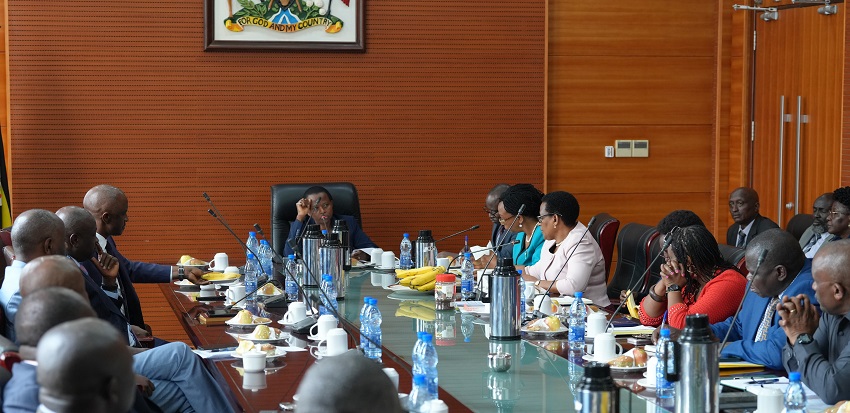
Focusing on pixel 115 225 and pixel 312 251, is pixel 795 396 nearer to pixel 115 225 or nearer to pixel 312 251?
pixel 312 251

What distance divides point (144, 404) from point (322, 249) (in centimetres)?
138

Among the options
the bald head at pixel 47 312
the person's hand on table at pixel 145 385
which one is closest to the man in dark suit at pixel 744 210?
the person's hand on table at pixel 145 385

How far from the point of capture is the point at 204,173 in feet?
21.5

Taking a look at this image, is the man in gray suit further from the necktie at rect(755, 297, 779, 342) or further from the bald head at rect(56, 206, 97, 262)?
the bald head at rect(56, 206, 97, 262)

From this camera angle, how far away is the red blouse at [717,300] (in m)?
3.55

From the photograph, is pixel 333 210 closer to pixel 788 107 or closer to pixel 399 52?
pixel 399 52

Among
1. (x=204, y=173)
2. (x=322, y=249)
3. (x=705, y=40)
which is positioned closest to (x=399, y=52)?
(x=204, y=173)

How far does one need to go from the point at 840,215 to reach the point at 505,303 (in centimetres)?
279

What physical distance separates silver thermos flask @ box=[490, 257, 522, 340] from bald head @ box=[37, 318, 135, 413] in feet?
6.05

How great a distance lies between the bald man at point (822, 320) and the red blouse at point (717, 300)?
0.60 metres

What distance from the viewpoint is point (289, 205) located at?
6.16 metres

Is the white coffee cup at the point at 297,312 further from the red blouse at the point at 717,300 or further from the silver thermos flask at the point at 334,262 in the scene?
the red blouse at the point at 717,300

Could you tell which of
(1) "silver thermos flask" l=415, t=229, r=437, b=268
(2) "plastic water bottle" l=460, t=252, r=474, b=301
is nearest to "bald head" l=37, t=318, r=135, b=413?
(2) "plastic water bottle" l=460, t=252, r=474, b=301

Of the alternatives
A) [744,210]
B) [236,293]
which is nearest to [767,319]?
[236,293]
